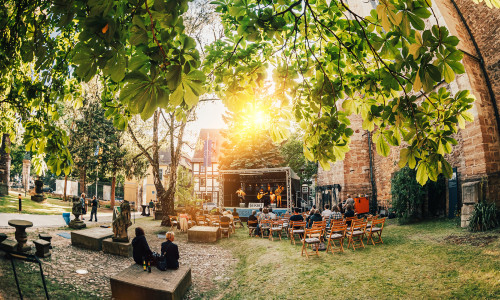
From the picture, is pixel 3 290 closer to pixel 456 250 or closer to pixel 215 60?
pixel 215 60

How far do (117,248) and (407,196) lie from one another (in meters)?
11.8

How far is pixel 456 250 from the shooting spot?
6.76 m

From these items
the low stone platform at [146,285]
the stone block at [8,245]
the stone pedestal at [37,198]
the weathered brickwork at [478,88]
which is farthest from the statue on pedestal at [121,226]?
the stone pedestal at [37,198]

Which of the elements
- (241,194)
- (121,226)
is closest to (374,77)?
(121,226)

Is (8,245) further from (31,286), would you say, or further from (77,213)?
(77,213)

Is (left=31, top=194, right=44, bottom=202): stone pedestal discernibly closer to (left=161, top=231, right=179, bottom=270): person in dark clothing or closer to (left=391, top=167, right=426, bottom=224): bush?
(left=161, top=231, right=179, bottom=270): person in dark clothing

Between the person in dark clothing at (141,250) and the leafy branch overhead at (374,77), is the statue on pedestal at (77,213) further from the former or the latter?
the leafy branch overhead at (374,77)

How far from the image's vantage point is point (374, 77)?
117 inches

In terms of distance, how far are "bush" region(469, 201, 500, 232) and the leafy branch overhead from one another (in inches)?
304

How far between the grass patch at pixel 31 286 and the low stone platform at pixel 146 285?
0.70 m

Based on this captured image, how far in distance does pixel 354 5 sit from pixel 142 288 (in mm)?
20980

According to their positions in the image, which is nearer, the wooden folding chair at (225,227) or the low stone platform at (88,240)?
the low stone platform at (88,240)

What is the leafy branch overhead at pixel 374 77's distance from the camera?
174 centimetres

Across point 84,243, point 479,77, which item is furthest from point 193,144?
point 479,77
